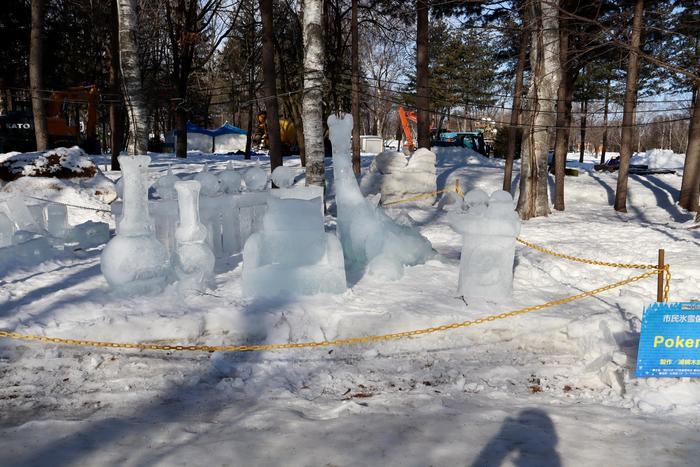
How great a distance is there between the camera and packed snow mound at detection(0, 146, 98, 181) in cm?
1004

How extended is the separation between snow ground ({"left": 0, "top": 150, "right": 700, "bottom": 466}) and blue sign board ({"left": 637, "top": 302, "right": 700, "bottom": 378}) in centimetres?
11

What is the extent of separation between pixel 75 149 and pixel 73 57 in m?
16.9

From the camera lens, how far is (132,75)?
815 cm

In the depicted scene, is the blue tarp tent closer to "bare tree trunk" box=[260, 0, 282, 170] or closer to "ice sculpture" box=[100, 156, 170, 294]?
"bare tree trunk" box=[260, 0, 282, 170]

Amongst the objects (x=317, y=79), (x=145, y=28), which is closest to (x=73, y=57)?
(x=145, y=28)

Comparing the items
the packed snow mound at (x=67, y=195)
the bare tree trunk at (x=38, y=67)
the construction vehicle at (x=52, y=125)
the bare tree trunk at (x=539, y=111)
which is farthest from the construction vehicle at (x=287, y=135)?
the bare tree trunk at (x=539, y=111)

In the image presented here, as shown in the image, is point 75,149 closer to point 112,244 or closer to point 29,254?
point 29,254

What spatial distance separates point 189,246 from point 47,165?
21.7ft

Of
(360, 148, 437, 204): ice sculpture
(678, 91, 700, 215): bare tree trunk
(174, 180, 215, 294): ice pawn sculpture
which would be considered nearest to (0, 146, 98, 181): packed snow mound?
(174, 180, 215, 294): ice pawn sculpture

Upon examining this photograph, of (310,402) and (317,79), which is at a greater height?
(317,79)

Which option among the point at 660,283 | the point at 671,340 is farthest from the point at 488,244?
the point at 671,340

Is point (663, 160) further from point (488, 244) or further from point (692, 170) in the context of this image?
point (488, 244)

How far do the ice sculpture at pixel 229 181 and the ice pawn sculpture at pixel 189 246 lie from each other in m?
1.66

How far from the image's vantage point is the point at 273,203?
216 inches
